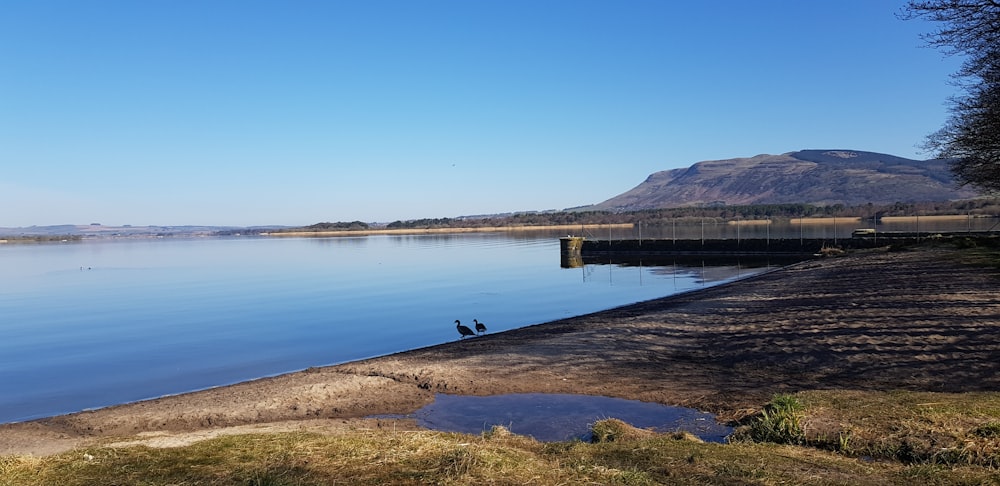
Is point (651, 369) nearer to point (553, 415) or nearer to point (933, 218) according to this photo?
point (553, 415)

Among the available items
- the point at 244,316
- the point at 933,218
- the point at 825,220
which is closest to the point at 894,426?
the point at 244,316

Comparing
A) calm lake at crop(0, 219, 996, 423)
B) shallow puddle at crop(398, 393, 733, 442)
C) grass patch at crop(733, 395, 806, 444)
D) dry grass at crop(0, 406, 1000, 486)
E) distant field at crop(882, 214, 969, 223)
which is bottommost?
calm lake at crop(0, 219, 996, 423)

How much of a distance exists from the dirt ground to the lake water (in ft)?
11.8

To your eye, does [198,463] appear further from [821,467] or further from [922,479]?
[922,479]

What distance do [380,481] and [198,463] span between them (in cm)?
188

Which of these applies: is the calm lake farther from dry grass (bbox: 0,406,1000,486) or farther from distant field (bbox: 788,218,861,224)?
distant field (bbox: 788,218,861,224)

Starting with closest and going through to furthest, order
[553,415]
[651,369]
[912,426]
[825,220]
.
→ [912,426] < [553,415] < [651,369] < [825,220]

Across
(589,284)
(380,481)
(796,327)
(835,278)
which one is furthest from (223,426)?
(589,284)

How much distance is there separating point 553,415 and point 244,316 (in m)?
22.9

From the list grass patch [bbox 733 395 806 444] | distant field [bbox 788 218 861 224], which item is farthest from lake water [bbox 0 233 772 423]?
distant field [bbox 788 218 861 224]

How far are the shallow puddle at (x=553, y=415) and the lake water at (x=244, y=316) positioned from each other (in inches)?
310

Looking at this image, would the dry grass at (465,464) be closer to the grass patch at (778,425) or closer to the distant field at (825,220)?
the grass patch at (778,425)

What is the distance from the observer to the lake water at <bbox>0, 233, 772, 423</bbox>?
17859 mm

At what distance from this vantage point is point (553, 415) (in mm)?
10898
